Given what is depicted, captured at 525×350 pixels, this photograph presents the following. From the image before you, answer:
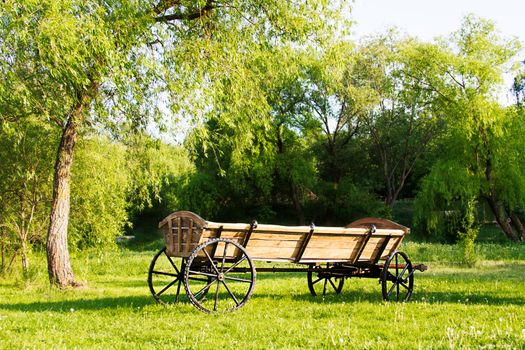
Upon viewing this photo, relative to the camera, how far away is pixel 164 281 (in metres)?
13.9

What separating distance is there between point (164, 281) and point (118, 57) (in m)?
6.03

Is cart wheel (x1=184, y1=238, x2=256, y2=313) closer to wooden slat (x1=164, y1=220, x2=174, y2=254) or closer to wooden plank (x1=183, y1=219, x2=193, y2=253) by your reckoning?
wooden plank (x1=183, y1=219, x2=193, y2=253)

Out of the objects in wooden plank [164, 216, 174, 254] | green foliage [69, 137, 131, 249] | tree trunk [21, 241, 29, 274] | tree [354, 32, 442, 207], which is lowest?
tree trunk [21, 241, 29, 274]

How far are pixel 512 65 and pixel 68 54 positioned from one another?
23.5m

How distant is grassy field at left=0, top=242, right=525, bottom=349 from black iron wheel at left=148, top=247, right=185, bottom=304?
296 mm

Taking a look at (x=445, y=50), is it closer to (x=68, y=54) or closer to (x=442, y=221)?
(x=442, y=221)

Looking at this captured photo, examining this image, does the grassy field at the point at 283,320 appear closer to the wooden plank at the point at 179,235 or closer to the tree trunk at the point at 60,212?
the tree trunk at the point at 60,212

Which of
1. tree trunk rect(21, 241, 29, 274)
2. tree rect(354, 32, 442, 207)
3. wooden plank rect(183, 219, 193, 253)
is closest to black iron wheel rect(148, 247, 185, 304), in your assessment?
wooden plank rect(183, 219, 193, 253)

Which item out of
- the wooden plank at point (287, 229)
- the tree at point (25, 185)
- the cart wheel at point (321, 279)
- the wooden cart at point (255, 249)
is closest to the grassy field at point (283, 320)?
the cart wheel at point (321, 279)

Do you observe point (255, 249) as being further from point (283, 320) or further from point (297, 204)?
point (297, 204)

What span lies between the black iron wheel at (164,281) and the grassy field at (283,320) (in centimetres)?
30

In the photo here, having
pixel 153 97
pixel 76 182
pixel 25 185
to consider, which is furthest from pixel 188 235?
pixel 76 182

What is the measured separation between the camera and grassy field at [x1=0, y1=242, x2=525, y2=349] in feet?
17.9

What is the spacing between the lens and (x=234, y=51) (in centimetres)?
1175
